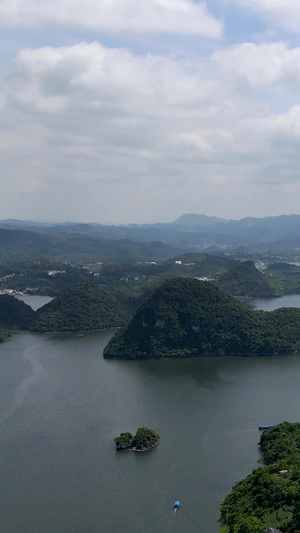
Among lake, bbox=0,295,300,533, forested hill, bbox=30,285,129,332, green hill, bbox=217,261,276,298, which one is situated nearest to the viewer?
lake, bbox=0,295,300,533

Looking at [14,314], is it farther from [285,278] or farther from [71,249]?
[71,249]

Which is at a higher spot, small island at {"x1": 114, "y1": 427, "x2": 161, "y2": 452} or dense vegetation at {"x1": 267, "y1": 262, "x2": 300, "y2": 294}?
dense vegetation at {"x1": 267, "y1": 262, "x2": 300, "y2": 294}

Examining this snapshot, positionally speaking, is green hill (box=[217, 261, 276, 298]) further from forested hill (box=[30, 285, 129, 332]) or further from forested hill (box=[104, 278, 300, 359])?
forested hill (box=[104, 278, 300, 359])

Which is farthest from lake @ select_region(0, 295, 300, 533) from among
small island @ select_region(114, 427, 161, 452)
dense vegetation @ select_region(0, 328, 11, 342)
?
dense vegetation @ select_region(0, 328, 11, 342)

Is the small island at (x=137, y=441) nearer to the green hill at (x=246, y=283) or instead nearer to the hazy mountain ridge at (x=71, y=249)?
the green hill at (x=246, y=283)

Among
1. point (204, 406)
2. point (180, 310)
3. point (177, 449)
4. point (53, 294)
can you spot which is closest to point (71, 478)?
point (177, 449)

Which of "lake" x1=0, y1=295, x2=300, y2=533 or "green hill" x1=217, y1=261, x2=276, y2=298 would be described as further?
"green hill" x1=217, y1=261, x2=276, y2=298

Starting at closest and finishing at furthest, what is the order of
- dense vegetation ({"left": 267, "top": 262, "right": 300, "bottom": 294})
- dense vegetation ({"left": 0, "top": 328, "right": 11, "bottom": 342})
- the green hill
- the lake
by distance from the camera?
the lake
dense vegetation ({"left": 0, "top": 328, "right": 11, "bottom": 342})
the green hill
dense vegetation ({"left": 267, "top": 262, "right": 300, "bottom": 294})
